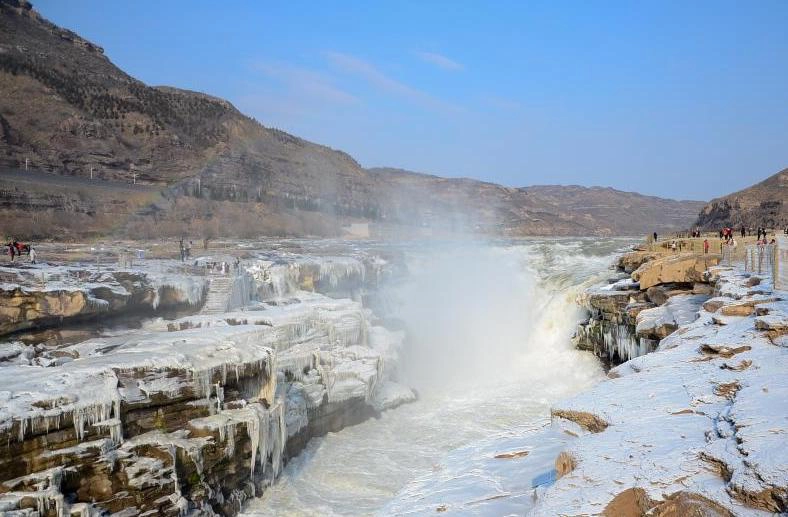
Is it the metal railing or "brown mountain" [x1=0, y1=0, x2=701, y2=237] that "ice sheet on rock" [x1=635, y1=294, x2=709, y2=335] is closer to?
the metal railing

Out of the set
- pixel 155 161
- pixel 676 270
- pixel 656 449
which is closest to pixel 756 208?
pixel 676 270

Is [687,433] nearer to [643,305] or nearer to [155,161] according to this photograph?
[643,305]

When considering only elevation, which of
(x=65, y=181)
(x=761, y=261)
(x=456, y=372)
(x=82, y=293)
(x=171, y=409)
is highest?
(x=65, y=181)

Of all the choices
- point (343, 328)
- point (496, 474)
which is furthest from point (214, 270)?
point (496, 474)

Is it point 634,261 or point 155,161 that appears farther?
point 155,161

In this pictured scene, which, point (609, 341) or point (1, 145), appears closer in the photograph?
point (609, 341)

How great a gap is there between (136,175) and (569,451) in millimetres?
44049

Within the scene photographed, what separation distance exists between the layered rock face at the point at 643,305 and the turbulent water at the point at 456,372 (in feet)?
3.80

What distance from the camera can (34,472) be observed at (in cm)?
736

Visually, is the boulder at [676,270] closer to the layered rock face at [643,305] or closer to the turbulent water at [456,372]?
the layered rock face at [643,305]

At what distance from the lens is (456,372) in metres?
20.2

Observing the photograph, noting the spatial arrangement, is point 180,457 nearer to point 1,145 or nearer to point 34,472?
point 34,472

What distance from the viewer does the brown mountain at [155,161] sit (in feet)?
119

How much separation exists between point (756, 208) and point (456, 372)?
35124 millimetres
